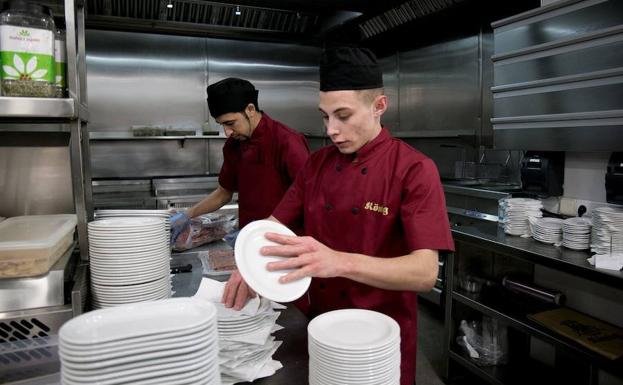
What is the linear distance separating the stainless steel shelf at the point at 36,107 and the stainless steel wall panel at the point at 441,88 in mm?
4061

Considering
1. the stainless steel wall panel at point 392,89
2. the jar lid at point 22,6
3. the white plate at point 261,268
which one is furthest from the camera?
the stainless steel wall panel at point 392,89

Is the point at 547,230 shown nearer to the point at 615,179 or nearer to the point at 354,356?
the point at 615,179

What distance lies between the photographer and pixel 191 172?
18.8 feet

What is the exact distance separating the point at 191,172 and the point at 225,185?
2.70m

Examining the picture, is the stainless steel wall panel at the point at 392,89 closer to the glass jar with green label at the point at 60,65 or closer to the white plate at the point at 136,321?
the glass jar with green label at the point at 60,65

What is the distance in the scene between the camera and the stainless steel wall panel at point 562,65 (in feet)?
8.50

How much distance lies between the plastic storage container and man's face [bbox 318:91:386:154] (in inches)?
38.8

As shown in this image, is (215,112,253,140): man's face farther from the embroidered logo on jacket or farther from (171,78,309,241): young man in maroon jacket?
the embroidered logo on jacket

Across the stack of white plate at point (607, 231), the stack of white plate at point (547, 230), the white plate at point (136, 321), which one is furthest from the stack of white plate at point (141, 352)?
the stack of white plate at point (547, 230)

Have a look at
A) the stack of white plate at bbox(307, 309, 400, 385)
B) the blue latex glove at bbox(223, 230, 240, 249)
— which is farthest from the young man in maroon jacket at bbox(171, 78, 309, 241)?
the stack of white plate at bbox(307, 309, 400, 385)

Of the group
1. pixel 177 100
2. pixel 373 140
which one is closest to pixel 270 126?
pixel 373 140

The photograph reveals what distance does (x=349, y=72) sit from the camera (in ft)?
5.14

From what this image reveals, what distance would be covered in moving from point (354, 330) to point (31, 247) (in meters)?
0.96

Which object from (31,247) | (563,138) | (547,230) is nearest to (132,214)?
(31,247)
